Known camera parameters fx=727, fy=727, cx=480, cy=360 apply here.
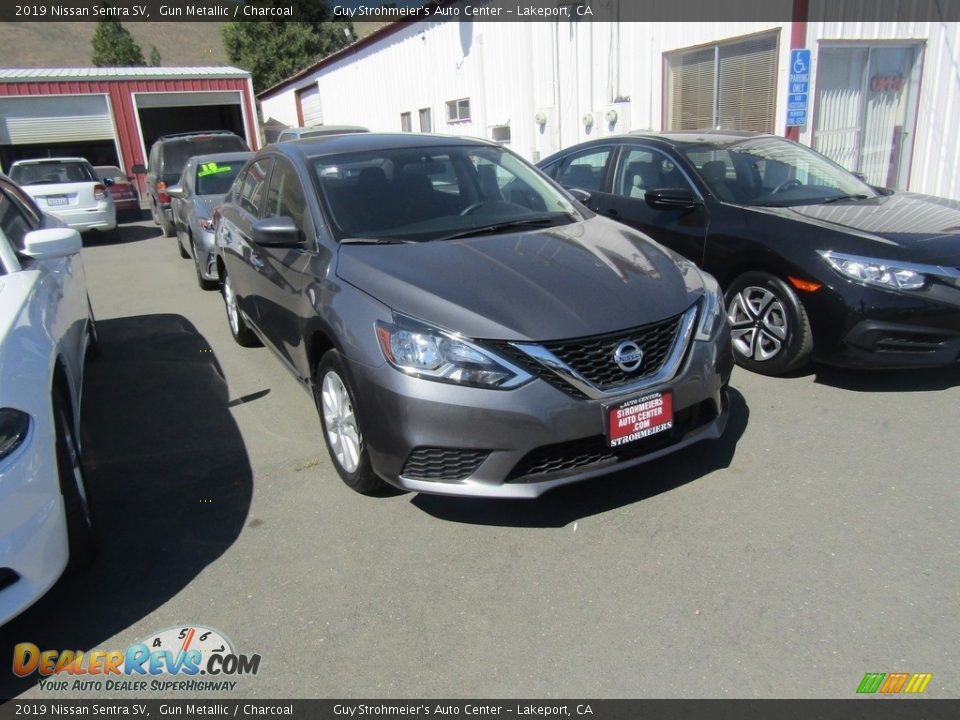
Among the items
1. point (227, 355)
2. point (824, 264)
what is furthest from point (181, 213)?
point (824, 264)

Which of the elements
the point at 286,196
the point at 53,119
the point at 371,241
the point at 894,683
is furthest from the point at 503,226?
the point at 53,119

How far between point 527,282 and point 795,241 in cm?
226

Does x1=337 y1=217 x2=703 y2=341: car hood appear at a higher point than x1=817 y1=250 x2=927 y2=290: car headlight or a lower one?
higher

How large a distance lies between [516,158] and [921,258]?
253 centimetres

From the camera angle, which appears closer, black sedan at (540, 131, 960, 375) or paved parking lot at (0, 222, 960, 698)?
paved parking lot at (0, 222, 960, 698)

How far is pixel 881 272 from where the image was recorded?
4.28 metres

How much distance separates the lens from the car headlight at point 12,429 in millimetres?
2482

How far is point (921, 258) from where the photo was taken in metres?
4.25

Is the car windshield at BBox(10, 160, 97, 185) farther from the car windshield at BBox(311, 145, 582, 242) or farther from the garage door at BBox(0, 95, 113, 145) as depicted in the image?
the car windshield at BBox(311, 145, 582, 242)

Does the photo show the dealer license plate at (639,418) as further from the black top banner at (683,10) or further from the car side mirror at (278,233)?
the black top banner at (683,10)

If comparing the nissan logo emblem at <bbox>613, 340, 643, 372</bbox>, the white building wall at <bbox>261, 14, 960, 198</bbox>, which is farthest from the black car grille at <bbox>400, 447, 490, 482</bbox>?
the white building wall at <bbox>261, 14, 960, 198</bbox>

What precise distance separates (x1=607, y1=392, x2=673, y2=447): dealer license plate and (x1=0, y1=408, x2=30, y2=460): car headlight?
7.12 ft

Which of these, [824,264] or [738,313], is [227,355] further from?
[824,264]

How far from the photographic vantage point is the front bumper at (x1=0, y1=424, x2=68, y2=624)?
2.41 m
